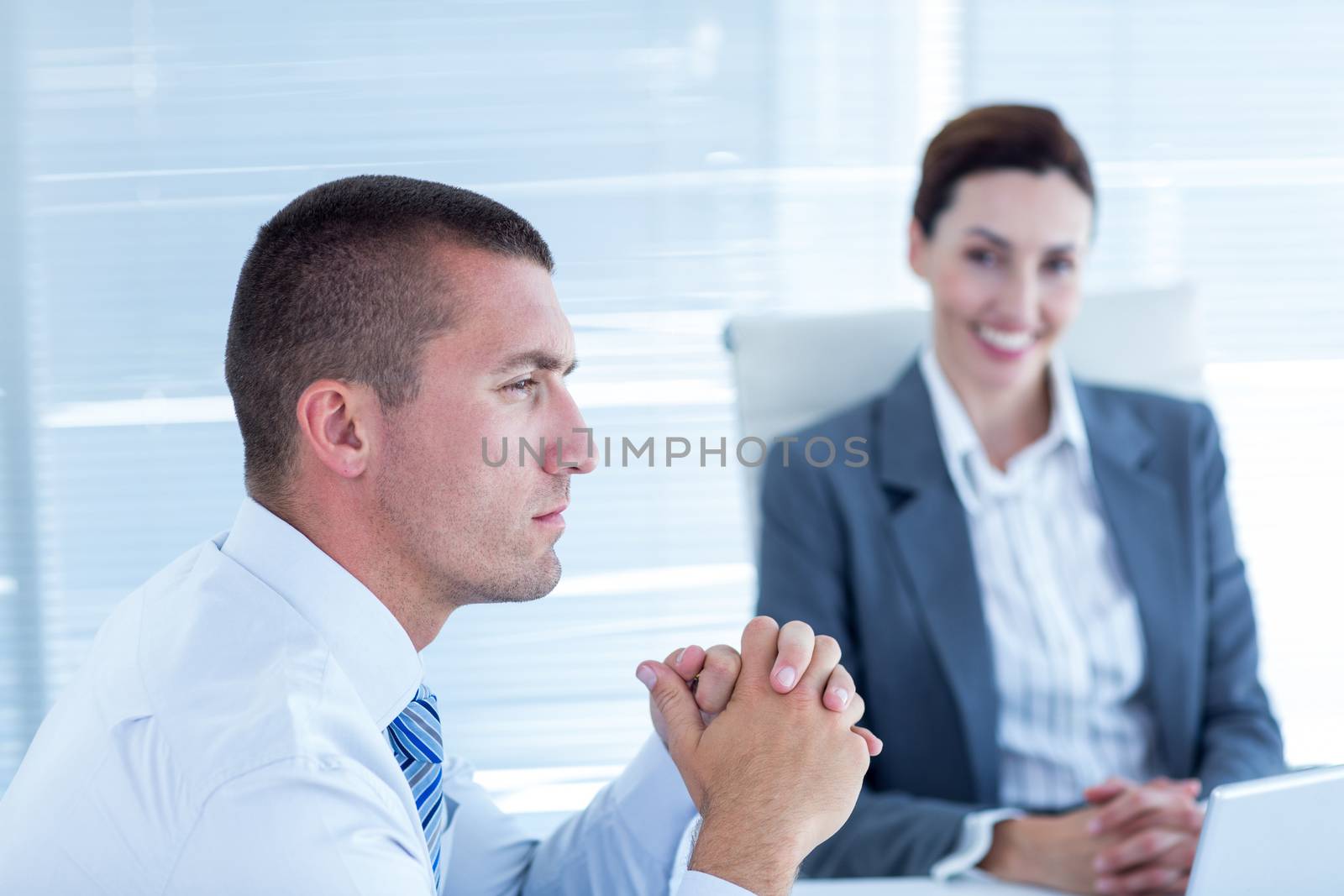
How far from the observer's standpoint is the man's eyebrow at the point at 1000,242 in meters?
1.87

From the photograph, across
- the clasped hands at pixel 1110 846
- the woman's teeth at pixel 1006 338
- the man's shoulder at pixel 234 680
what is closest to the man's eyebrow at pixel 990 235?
the woman's teeth at pixel 1006 338

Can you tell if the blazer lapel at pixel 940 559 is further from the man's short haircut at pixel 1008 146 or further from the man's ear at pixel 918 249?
the man's short haircut at pixel 1008 146

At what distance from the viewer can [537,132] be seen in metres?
2.61

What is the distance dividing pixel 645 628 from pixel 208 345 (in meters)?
1.18

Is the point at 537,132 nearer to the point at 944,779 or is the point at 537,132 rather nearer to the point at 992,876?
the point at 944,779

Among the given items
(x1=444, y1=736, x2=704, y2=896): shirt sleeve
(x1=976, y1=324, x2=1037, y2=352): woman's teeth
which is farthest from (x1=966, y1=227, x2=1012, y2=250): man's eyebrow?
(x1=444, y1=736, x2=704, y2=896): shirt sleeve

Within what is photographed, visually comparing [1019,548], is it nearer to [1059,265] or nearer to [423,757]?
[1059,265]

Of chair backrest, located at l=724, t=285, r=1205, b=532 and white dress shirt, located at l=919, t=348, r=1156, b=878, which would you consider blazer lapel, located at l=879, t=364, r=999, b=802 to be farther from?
chair backrest, located at l=724, t=285, r=1205, b=532

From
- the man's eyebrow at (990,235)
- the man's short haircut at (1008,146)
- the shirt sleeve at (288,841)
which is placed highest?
the man's short haircut at (1008,146)

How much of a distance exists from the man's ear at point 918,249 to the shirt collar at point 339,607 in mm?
1286

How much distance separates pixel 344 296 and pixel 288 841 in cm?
47

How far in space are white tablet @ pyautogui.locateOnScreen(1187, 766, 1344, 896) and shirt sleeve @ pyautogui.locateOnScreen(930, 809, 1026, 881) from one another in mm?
425

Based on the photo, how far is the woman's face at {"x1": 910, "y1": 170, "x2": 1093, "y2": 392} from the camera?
1.86 m

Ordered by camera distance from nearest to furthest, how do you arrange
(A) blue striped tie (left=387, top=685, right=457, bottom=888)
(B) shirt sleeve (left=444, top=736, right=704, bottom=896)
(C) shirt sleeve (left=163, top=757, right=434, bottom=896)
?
(C) shirt sleeve (left=163, top=757, right=434, bottom=896) → (A) blue striped tie (left=387, top=685, right=457, bottom=888) → (B) shirt sleeve (left=444, top=736, right=704, bottom=896)
